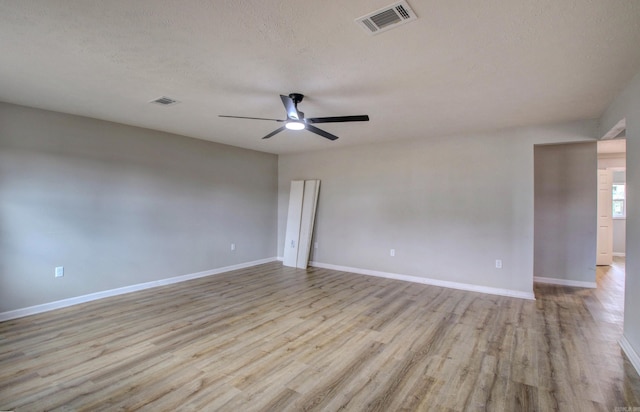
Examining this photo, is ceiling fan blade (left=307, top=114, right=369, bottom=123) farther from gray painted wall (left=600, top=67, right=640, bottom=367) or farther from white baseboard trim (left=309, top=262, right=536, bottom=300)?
white baseboard trim (left=309, top=262, right=536, bottom=300)

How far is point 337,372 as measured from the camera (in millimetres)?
2428

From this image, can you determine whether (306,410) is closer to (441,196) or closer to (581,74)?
(581,74)

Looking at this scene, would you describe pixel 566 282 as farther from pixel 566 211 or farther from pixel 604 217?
pixel 604 217

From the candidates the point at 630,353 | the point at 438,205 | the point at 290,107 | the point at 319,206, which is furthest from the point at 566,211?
the point at 290,107

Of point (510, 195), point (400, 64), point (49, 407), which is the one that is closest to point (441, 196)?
point (510, 195)

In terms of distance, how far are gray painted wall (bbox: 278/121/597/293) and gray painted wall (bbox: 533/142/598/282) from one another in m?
1.08

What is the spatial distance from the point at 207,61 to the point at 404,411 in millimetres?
2973

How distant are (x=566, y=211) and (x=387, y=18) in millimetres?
5184

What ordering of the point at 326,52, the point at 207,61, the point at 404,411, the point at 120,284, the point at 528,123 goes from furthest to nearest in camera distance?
1. the point at 120,284
2. the point at 528,123
3. the point at 207,61
4. the point at 326,52
5. the point at 404,411

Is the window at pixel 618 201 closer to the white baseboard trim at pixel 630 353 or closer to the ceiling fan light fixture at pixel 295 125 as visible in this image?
the white baseboard trim at pixel 630 353

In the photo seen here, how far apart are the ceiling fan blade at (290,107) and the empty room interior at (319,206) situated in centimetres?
3

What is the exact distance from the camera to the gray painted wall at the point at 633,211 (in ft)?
8.43

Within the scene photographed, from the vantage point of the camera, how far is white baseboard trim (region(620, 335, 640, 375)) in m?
2.46

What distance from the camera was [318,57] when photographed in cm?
237
